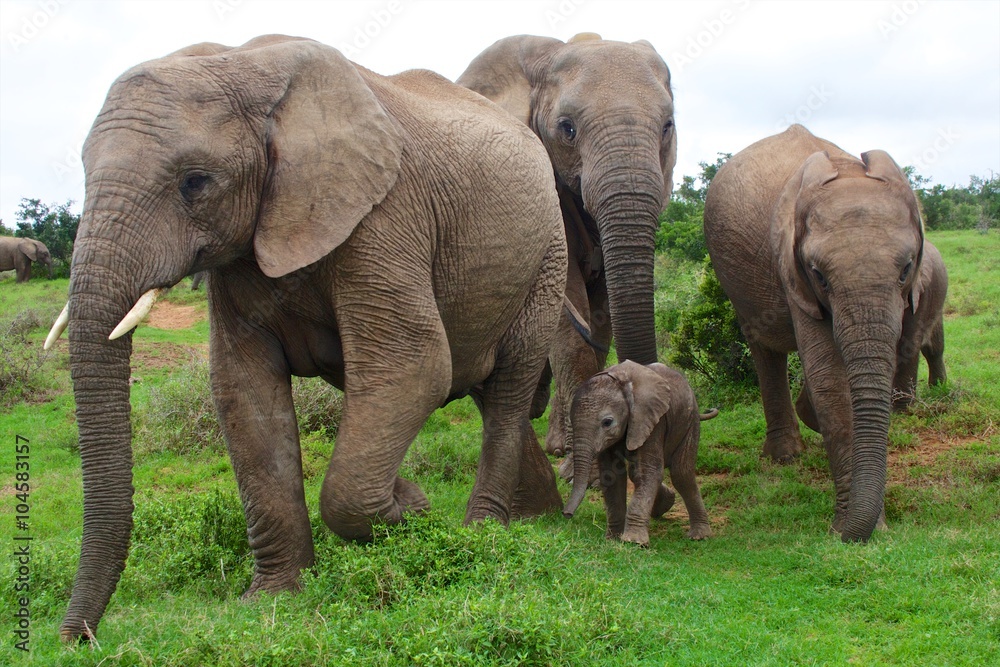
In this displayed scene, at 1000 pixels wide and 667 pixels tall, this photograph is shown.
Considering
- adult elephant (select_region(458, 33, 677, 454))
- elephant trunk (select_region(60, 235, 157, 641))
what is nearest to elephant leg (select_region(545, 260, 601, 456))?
adult elephant (select_region(458, 33, 677, 454))

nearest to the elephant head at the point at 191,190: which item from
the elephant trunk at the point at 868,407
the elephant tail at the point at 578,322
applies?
the elephant trunk at the point at 868,407

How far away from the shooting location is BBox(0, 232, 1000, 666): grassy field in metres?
4.37

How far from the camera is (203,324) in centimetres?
1767

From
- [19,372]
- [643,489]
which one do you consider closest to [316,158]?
[643,489]

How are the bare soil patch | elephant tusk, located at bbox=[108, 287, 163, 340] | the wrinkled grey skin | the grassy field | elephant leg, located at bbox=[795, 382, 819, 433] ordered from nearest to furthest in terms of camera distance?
elephant tusk, located at bbox=[108, 287, 163, 340] → the grassy field → the wrinkled grey skin → elephant leg, located at bbox=[795, 382, 819, 433] → the bare soil patch

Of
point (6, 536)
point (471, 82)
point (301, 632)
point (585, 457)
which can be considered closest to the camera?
point (301, 632)

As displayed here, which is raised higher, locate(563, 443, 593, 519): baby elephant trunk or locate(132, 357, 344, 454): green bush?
locate(132, 357, 344, 454): green bush

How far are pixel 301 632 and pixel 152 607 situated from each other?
1.14 meters

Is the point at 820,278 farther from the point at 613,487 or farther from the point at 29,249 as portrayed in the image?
the point at 29,249

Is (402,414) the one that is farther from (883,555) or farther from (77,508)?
(77,508)

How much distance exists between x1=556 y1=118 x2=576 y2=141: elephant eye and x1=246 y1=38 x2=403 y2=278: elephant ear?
334 centimetres

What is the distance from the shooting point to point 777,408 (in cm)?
882

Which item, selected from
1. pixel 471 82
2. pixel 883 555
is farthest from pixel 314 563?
pixel 471 82

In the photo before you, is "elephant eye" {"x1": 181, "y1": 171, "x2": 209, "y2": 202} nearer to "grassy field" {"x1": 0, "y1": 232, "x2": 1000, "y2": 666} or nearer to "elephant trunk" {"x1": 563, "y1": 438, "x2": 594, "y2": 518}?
"grassy field" {"x1": 0, "y1": 232, "x2": 1000, "y2": 666}
